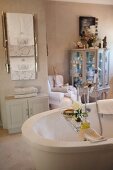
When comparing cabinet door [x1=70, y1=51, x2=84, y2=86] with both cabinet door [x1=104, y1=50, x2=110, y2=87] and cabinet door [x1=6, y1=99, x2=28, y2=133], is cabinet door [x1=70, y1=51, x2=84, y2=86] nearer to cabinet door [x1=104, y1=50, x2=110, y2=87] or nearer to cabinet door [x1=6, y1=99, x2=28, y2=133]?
cabinet door [x1=104, y1=50, x2=110, y2=87]

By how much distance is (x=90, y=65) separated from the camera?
16.2ft

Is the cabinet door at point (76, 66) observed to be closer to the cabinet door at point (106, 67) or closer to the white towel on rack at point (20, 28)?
→ the cabinet door at point (106, 67)

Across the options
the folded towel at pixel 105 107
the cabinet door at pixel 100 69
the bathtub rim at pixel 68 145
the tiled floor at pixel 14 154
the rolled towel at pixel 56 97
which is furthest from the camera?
the cabinet door at pixel 100 69

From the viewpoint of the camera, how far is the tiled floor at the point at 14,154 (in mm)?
2555

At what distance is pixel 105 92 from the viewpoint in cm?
534

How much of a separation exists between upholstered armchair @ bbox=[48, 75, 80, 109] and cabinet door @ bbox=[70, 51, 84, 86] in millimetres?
372

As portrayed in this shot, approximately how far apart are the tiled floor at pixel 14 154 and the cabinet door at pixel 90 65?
236 cm

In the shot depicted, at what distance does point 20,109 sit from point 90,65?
2.28 m

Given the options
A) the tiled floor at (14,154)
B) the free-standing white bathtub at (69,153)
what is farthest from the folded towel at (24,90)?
the free-standing white bathtub at (69,153)

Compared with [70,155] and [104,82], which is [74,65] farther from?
[70,155]

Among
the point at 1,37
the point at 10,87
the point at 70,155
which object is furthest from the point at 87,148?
the point at 1,37

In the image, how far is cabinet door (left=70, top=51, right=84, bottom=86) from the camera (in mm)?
4848

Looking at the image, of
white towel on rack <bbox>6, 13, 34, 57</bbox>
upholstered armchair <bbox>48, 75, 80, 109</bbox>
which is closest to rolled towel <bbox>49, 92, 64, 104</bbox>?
upholstered armchair <bbox>48, 75, 80, 109</bbox>

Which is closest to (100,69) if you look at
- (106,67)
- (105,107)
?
(106,67)
